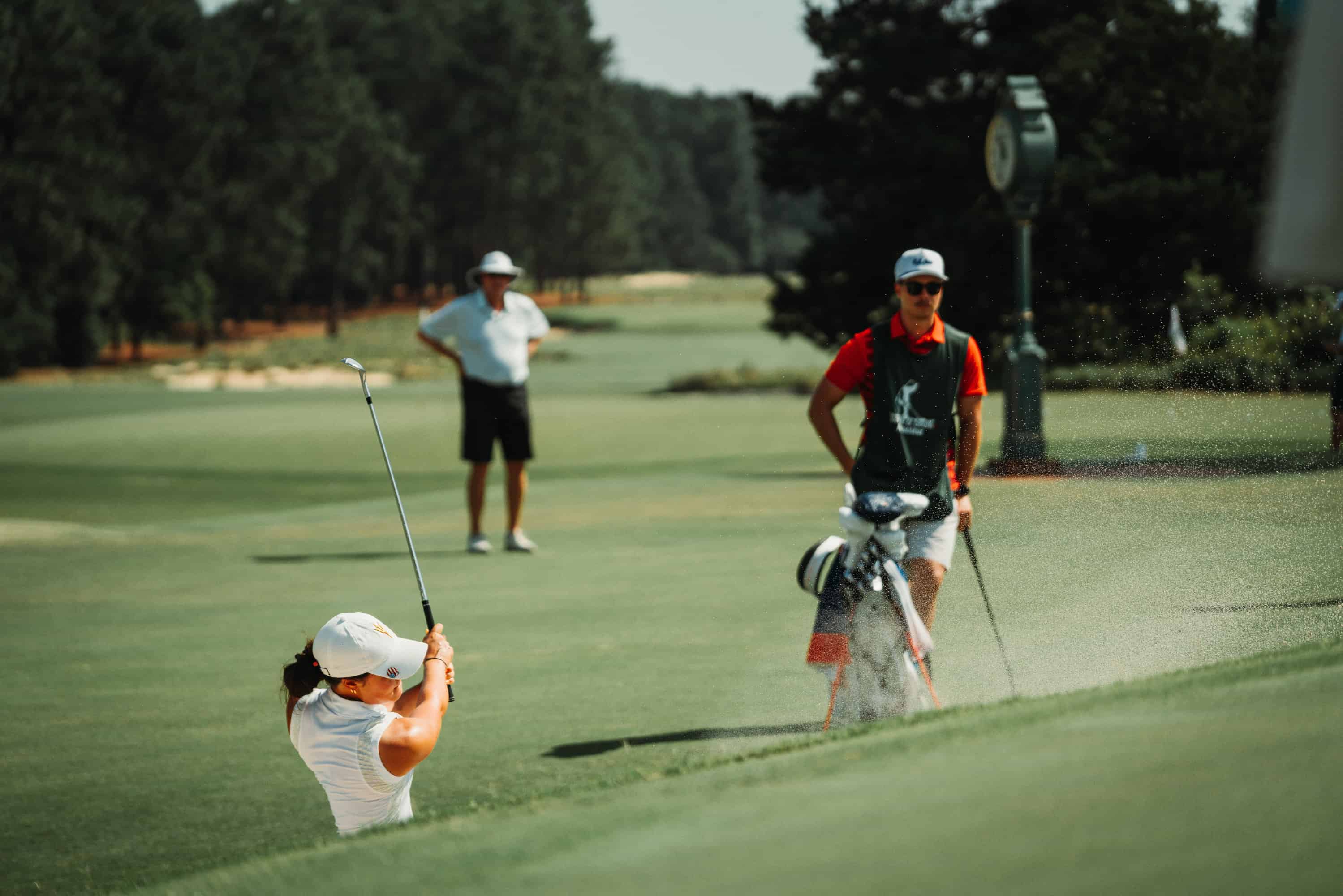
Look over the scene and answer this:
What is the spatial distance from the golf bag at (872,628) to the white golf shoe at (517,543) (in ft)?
22.2

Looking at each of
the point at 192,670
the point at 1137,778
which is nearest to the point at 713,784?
the point at 1137,778

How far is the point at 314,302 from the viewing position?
8869 cm

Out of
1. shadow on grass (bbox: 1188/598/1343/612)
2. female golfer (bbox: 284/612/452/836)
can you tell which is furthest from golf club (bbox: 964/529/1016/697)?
female golfer (bbox: 284/612/452/836)

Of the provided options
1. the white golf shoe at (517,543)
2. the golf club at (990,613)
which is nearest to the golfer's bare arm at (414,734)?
the golf club at (990,613)

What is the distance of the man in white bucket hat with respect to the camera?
12.3 m

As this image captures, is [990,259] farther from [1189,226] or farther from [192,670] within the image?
[192,670]

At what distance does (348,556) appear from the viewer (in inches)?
494

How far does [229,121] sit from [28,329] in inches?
617

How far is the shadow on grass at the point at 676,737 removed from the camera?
244 inches

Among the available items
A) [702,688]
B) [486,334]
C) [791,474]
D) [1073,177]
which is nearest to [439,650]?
[702,688]

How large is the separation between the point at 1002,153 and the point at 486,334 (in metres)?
6.15

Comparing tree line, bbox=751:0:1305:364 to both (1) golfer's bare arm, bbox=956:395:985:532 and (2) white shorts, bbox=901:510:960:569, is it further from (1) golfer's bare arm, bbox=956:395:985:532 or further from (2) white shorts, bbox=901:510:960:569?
(2) white shorts, bbox=901:510:960:569

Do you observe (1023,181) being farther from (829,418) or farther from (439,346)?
(829,418)

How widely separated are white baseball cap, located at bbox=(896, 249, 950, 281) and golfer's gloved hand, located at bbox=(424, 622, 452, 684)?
2.06m
